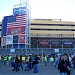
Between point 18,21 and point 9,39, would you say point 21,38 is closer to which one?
point 9,39

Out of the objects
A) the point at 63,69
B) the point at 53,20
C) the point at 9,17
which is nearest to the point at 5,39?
the point at 9,17

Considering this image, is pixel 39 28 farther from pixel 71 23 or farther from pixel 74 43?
pixel 74 43

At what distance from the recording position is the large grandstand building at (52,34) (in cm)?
8625

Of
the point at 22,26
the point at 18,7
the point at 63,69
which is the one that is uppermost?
the point at 18,7

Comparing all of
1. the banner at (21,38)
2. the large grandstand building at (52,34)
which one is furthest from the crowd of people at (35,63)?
the large grandstand building at (52,34)

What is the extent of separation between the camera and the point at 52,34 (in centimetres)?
9506

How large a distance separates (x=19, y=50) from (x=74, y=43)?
32.4 metres

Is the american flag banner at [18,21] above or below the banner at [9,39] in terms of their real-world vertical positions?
above

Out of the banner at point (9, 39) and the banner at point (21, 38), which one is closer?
the banner at point (21, 38)

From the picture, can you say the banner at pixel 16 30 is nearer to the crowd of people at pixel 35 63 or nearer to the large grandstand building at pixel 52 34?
the large grandstand building at pixel 52 34

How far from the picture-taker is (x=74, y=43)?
8475cm

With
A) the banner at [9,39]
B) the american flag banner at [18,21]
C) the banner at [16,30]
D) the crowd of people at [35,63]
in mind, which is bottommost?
the crowd of people at [35,63]

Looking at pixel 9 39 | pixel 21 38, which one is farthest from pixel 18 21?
pixel 9 39

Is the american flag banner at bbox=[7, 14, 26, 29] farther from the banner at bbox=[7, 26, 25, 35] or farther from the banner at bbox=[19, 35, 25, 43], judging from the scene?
the banner at bbox=[19, 35, 25, 43]
